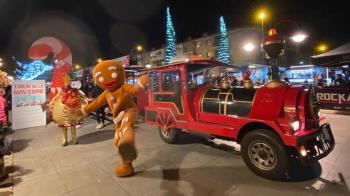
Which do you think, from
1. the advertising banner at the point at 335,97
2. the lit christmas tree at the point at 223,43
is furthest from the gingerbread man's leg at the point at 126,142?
the lit christmas tree at the point at 223,43

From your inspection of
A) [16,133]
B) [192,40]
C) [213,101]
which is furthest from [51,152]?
[192,40]

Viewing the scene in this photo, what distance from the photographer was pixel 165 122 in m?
6.02

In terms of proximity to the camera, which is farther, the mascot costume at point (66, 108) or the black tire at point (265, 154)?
the mascot costume at point (66, 108)

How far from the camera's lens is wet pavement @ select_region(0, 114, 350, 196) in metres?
3.51

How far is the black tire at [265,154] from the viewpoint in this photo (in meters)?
3.63

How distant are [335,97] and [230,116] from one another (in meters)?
7.76

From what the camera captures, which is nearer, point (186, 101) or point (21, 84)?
point (186, 101)

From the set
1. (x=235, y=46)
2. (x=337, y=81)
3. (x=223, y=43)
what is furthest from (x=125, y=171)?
(x=235, y=46)

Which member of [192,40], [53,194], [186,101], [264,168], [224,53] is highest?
[192,40]

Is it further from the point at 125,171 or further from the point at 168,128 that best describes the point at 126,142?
the point at 168,128

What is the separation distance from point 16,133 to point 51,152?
3.53 metres

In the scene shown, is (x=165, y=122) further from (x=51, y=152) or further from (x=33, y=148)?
(x=33, y=148)

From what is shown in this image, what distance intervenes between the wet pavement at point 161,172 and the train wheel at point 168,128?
0.67 feet

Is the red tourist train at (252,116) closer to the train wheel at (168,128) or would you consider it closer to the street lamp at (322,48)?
the train wheel at (168,128)
